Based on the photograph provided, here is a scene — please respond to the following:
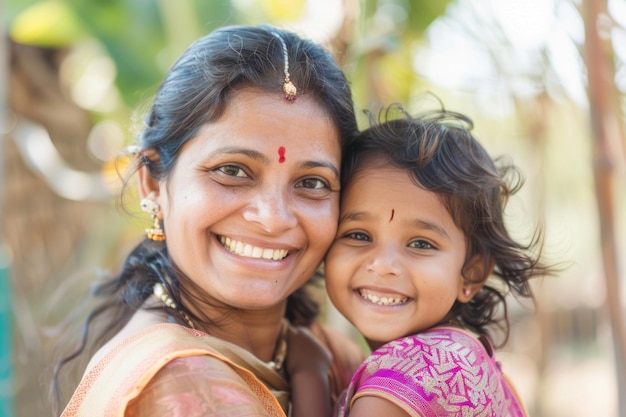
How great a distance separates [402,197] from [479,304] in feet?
2.05

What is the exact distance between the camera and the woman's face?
1.84 m

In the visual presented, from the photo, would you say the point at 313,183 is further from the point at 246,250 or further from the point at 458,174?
the point at 458,174

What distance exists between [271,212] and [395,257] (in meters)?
0.40

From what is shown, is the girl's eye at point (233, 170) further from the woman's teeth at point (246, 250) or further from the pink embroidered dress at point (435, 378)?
the pink embroidered dress at point (435, 378)

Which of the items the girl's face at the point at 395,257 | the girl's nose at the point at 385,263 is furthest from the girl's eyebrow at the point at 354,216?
the girl's nose at the point at 385,263

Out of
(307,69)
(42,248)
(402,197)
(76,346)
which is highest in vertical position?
(307,69)

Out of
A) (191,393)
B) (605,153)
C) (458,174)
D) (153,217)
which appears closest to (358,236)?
(458,174)

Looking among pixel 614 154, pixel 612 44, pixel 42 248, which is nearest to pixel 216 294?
pixel 614 154

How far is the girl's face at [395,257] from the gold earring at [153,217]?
0.52 m

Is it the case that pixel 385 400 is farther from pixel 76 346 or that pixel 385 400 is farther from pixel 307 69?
pixel 76 346

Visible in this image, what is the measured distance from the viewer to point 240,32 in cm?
203

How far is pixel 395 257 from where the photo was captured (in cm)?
199

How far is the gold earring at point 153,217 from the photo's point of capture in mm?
2066

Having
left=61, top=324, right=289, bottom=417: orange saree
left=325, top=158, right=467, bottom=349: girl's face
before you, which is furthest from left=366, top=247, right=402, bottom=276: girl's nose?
left=61, top=324, right=289, bottom=417: orange saree
